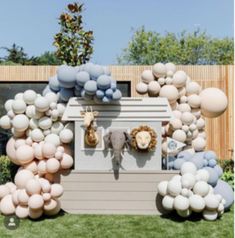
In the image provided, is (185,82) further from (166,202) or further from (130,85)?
(130,85)

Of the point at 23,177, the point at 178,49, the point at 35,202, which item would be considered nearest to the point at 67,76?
the point at 23,177

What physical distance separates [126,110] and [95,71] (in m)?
0.75

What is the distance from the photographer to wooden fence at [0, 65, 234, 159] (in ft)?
33.2

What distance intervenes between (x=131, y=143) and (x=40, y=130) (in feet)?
4.34

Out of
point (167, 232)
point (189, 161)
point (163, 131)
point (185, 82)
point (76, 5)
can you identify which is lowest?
point (167, 232)

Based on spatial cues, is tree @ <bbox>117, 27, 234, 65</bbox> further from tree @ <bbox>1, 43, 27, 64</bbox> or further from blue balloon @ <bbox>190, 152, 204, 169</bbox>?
blue balloon @ <bbox>190, 152, 204, 169</bbox>

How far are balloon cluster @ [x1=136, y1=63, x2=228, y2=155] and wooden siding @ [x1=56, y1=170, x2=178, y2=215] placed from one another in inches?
34.5

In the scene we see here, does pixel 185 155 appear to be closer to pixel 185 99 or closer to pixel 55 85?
pixel 185 99

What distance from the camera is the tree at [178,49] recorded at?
26156mm

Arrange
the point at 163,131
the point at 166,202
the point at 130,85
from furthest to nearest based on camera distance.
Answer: the point at 130,85, the point at 163,131, the point at 166,202

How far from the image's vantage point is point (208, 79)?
1034cm

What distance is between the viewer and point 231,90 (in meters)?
10.3

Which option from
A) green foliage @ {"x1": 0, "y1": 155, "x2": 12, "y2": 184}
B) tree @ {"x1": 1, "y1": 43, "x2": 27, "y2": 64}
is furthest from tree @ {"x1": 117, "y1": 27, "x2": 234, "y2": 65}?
green foliage @ {"x1": 0, "y1": 155, "x2": 12, "y2": 184}

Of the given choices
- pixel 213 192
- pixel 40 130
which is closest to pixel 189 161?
pixel 213 192
